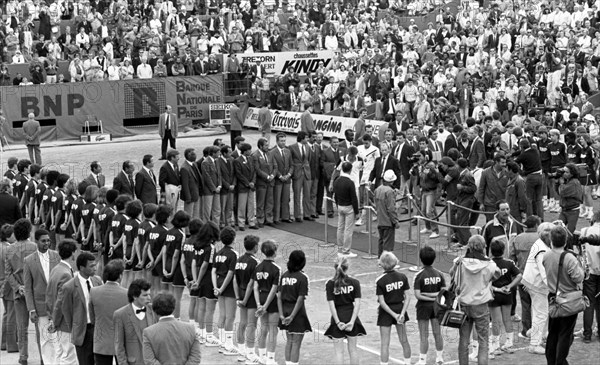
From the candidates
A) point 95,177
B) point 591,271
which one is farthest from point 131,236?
point 591,271

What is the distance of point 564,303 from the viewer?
14.5 meters

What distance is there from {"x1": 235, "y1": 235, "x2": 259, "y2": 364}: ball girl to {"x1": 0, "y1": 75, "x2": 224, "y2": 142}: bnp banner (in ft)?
70.5

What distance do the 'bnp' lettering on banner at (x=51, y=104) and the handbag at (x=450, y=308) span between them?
24.3 meters

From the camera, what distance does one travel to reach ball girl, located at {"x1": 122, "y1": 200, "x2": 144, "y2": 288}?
17.5 m

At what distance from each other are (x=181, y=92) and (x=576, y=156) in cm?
1775

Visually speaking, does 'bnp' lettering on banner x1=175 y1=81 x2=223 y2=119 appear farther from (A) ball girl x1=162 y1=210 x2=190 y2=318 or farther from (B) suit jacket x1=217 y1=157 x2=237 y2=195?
(A) ball girl x1=162 y1=210 x2=190 y2=318

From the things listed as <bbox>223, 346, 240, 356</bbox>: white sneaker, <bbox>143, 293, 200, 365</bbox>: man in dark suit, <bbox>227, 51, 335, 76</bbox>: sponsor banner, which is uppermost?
<bbox>227, 51, 335, 76</bbox>: sponsor banner

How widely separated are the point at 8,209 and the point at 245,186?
6.11 metres

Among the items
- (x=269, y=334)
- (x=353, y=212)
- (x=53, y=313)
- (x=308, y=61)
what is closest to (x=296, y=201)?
(x=353, y=212)

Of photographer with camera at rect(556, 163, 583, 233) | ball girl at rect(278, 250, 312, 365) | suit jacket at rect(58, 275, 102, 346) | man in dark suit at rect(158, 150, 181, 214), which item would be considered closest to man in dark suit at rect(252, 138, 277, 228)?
man in dark suit at rect(158, 150, 181, 214)

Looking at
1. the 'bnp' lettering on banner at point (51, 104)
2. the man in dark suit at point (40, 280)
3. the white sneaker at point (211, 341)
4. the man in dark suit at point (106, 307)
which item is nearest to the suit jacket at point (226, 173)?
the white sneaker at point (211, 341)

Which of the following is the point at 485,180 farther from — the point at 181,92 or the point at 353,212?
the point at 181,92

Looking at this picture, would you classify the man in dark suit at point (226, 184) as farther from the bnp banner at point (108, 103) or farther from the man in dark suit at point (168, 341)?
the bnp banner at point (108, 103)

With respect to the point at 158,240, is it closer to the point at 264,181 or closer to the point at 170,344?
the point at 170,344
